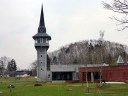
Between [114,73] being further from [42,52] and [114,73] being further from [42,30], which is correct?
[42,30]

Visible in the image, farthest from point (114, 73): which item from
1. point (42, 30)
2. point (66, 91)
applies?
point (42, 30)

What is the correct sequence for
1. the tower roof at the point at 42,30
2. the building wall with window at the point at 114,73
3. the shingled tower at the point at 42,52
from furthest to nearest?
the tower roof at the point at 42,30
the shingled tower at the point at 42,52
the building wall with window at the point at 114,73

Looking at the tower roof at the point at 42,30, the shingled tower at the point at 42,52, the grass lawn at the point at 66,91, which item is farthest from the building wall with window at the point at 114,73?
the tower roof at the point at 42,30

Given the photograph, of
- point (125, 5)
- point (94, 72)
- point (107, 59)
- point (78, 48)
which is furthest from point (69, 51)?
point (125, 5)

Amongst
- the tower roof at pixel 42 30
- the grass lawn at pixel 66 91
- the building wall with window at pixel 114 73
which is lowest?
the grass lawn at pixel 66 91

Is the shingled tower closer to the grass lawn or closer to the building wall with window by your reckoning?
the building wall with window

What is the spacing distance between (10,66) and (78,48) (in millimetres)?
47313

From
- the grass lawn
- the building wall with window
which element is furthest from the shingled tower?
the grass lawn

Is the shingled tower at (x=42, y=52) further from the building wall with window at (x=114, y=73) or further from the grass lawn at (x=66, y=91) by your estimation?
the grass lawn at (x=66, y=91)

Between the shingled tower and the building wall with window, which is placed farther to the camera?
the shingled tower

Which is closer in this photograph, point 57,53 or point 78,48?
point 78,48

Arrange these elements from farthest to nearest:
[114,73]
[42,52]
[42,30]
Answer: [42,30]
[42,52]
[114,73]

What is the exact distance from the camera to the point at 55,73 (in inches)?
2248

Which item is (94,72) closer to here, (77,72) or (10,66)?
(77,72)
